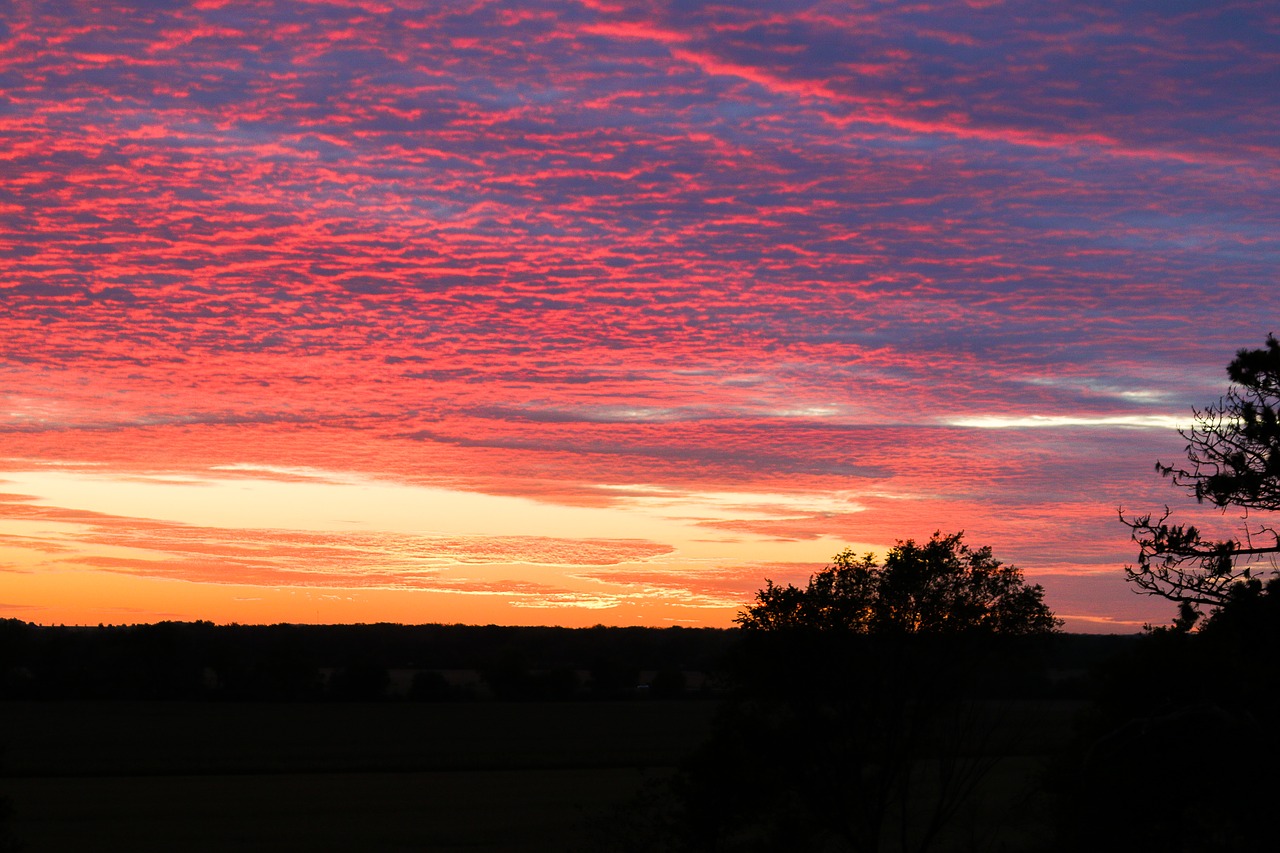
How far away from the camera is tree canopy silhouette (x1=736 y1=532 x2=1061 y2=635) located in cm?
3294

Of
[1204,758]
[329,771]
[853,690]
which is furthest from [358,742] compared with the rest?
[1204,758]

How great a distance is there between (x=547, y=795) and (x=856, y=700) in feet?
109

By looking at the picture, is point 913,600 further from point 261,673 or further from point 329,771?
point 261,673

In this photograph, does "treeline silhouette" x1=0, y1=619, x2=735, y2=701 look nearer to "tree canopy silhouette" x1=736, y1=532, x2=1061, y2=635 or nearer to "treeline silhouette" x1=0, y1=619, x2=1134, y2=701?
"treeline silhouette" x1=0, y1=619, x2=1134, y2=701

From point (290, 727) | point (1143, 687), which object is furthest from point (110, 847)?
point (290, 727)

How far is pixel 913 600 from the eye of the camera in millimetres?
33469

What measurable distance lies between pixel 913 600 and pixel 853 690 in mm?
3261

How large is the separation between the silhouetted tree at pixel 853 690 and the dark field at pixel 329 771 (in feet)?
10.3

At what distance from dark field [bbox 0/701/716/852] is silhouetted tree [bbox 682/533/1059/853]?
10.3 ft

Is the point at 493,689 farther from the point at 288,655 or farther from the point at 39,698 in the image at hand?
the point at 39,698

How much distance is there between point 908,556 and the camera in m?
33.8

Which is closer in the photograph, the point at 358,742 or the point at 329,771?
the point at 329,771


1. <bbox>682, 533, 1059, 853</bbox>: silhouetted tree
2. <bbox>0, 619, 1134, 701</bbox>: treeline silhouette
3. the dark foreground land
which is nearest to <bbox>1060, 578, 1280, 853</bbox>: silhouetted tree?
the dark foreground land

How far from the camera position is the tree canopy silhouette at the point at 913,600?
32.9 metres
